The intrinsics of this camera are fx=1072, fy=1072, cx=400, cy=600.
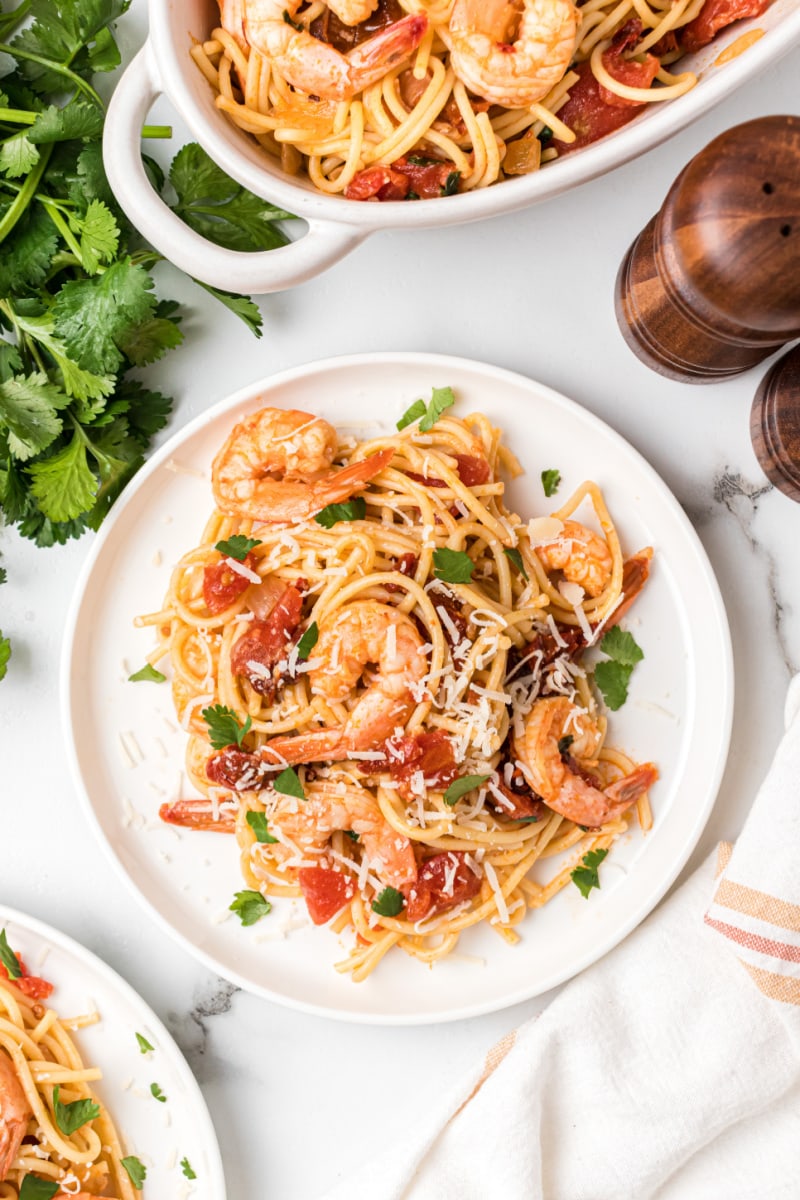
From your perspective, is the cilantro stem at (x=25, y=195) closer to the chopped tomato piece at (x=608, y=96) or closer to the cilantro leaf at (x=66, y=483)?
the cilantro leaf at (x=66, y=483)

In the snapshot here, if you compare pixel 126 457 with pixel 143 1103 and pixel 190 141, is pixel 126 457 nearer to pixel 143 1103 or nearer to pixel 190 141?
pixel 190 141

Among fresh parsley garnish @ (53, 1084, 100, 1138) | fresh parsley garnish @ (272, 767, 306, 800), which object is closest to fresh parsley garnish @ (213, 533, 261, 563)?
fresh parsley garnish @ (272, 767, 306, 800)

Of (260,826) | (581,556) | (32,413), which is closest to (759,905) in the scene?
(581,556)

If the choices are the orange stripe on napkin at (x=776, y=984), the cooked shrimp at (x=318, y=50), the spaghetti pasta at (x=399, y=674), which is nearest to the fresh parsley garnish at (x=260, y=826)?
the spaghetti pasta at (x=399, y=674)

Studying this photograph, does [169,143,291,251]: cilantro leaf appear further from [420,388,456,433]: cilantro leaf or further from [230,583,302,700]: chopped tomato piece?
[230,583,302,700]: chopped tomato piece

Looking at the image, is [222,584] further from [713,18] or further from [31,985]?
[713,18]

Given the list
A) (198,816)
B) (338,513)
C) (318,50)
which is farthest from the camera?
(198,816)

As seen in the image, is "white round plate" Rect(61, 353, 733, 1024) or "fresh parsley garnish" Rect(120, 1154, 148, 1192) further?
"fresh parsley garnish" Rect(120, 1154, 148, 1192)
